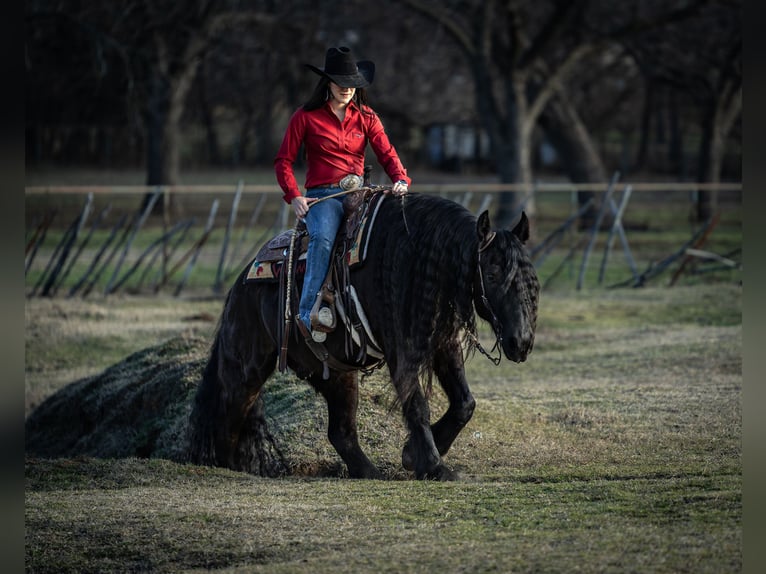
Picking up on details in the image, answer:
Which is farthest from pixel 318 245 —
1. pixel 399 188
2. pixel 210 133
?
pixel 210 133

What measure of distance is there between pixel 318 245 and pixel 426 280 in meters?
0.86

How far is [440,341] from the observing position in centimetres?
704

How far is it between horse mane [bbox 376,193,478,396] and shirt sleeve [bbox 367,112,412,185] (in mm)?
462

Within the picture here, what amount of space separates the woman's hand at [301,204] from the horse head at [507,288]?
49.6 inches

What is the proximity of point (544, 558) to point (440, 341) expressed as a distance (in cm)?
198

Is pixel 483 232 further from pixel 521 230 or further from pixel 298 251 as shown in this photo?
pixel 298 251

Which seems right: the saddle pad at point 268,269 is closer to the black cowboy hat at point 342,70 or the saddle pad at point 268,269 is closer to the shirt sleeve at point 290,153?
the shirt sleeve at point 290,153

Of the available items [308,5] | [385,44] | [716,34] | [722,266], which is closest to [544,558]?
[722,266]

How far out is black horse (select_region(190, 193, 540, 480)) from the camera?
21.9 ft

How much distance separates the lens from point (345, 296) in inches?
290

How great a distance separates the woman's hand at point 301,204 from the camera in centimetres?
742

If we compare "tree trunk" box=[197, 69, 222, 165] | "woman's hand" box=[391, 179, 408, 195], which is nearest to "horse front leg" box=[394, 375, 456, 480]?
"woman's hand" box=[391, 179, 408, 195]

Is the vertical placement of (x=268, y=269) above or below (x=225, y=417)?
above
